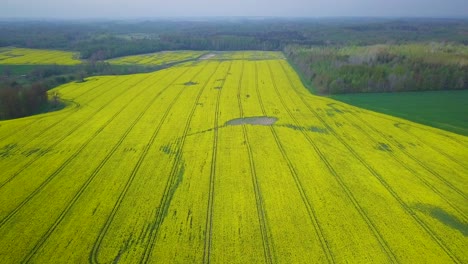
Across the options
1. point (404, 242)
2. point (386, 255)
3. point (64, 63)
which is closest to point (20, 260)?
point (386, 255)

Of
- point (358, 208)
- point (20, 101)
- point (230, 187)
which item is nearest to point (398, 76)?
point (358, 208)

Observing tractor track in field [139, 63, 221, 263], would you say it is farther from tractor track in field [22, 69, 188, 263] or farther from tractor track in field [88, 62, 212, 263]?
tractor track in field [22, 69, 188, 263]

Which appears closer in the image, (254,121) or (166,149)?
(166,149)

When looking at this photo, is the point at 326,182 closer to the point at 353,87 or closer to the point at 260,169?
the point at 260,169

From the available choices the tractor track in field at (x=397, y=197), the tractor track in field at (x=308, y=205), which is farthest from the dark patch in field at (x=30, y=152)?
the tractor track in field at (x=397, y=197)

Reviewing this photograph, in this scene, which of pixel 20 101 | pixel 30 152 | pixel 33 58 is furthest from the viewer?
pixel 33 58

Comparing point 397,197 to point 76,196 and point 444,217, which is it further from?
point 76,196

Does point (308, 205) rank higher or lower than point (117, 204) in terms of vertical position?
lower
